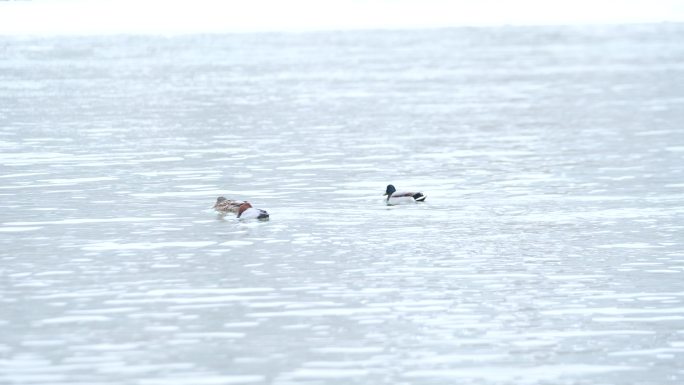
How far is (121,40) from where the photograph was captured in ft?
314

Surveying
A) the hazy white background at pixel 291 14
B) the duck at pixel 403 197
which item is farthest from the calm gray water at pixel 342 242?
the hazy white background at pixel 291 14

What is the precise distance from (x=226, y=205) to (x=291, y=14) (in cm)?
9754

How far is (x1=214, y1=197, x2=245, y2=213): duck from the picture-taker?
2317cm

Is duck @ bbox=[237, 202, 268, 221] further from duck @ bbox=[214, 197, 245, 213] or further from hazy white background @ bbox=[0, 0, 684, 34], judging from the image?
hazy white background @ bbox=[0, 0, 684, 34]

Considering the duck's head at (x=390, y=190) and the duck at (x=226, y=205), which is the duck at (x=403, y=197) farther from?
the duck at (x=226, y=205)

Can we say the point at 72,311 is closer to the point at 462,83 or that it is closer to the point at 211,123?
the point at 211,123

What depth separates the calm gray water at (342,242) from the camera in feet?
48.3

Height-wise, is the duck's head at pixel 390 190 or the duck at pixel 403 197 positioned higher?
the duck's head at pixel 390 190

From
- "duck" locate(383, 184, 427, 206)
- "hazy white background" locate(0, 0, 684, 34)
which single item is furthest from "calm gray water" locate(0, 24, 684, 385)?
"hazy white background" locate(0, 0, 684, 34)

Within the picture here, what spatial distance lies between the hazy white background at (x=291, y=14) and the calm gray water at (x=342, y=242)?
→ 61777mm

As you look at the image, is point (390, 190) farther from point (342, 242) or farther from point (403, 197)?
point (342, 242)

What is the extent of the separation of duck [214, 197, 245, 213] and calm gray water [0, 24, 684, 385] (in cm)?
18

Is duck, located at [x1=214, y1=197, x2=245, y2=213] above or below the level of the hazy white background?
below

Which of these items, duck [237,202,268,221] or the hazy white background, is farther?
the hazy white background
